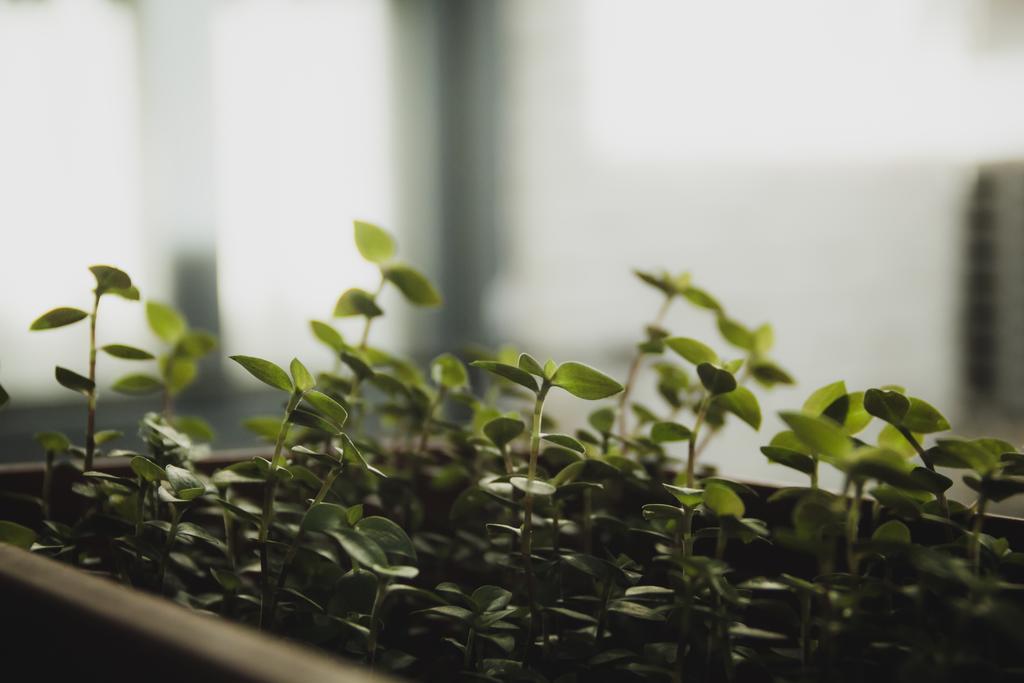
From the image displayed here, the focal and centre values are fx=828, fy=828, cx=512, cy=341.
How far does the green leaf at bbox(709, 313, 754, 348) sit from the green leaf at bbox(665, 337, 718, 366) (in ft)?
0.32

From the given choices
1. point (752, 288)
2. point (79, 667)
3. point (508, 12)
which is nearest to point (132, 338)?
point (508, 12)

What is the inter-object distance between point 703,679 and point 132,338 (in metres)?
2.43

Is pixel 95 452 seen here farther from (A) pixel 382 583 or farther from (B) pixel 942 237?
(B) pixel 942 237

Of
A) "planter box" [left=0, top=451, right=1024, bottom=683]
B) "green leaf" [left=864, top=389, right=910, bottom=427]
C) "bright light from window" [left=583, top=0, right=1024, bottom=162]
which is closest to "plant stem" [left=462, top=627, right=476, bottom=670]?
"planter box" [left=0, top=451, right=1024, bottom=683]

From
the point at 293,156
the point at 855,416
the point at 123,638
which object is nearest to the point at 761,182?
the point at 293,156

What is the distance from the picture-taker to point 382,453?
1.76 ft

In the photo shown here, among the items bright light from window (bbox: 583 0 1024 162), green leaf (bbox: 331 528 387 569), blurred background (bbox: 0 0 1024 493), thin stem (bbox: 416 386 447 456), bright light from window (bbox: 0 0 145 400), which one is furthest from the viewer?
bright light from window (bbox: 583 0 1024 162)

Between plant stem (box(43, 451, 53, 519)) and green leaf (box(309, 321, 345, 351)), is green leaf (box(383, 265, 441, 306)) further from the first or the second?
plant stem (box(43, 451, 53, 519))

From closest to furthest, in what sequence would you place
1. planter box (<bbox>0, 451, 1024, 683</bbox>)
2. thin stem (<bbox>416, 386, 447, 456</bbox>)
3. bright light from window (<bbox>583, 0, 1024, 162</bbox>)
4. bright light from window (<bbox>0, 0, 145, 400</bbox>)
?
1. planter box (<bbox>0, 451, 1024, 683</bbox>)
2. thin stem (<bbox>416, 386, 447, 456</bbox>)
3. bright light from window (<bbox>0, 0, 145, 400</bbox>)
4. bright light from window (<bbox>583, 0, 1024, 162</bbox>)

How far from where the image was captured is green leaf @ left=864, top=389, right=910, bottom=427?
1.24 feet

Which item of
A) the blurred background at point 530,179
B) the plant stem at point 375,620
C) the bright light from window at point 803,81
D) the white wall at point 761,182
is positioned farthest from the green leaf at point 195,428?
the bright light from window at point 803,81

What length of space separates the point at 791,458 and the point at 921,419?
64 millimetres

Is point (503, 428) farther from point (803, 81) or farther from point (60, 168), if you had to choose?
point (803, 81)

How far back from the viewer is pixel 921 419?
391 mm
